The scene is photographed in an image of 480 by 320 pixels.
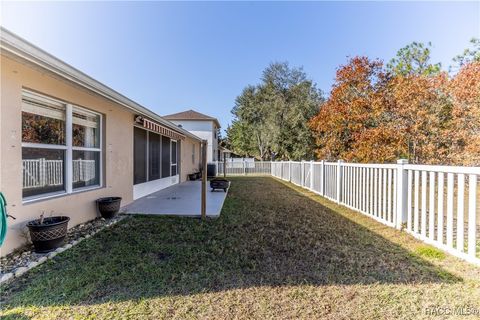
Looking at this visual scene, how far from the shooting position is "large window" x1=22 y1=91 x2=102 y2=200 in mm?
4043

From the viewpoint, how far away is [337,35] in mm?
14203

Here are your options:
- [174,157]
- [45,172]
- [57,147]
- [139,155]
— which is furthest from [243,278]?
[174,157]

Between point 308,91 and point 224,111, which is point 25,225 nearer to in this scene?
point 308,91

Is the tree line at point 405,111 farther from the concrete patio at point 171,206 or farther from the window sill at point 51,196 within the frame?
the window sill at point 51,196

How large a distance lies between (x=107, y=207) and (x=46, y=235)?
2.01 meters

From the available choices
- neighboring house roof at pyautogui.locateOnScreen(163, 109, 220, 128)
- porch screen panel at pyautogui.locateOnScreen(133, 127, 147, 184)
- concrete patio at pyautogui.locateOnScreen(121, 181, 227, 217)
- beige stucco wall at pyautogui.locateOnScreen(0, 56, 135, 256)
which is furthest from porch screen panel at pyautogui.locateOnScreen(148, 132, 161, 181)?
neighboring house roof at pyautogui.locateOnScreen(163, 109, 220, 128)

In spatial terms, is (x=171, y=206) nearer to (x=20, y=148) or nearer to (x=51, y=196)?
(x=51, y=196)

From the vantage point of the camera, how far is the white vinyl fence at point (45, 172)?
402 cm

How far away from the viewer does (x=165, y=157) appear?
11359 mm

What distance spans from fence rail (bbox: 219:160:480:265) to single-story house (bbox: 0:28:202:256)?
6157 mm

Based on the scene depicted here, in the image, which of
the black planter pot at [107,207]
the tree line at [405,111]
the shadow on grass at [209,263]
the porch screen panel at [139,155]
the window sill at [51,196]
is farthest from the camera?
the tree line at [405,111]

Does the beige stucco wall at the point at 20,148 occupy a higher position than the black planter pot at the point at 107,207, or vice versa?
the beige stucco wall at the point at 20,148

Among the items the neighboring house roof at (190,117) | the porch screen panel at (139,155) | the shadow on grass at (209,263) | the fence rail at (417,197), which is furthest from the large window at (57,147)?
the neighboring house roof at (190,117)

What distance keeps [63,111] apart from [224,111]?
35.5 metres
